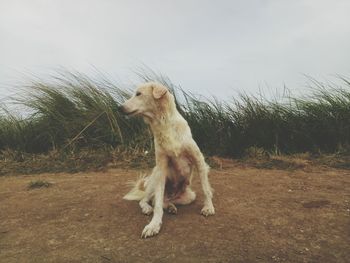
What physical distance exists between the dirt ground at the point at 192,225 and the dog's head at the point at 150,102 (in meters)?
0.88

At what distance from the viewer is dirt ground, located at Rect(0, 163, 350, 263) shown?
312cm

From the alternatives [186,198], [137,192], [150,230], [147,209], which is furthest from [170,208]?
[137,192]

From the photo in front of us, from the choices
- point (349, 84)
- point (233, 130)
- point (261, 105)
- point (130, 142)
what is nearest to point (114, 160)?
point (130, 142)

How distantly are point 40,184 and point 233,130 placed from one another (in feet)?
10.4

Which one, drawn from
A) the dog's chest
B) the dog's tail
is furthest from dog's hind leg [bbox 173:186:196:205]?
the dog's chest

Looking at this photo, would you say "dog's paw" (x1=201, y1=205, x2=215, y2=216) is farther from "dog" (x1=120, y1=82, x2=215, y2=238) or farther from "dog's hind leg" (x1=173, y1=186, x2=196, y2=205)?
"dog's hind leg" (x1=173, y1=186, x2=196, y2=205)

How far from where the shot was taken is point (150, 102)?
3.95 metres

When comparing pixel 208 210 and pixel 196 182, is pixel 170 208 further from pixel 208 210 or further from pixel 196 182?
pixel 196 182

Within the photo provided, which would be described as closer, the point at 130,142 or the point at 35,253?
the point at 35,253

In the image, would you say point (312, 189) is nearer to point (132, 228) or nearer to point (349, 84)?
point (132, 228)

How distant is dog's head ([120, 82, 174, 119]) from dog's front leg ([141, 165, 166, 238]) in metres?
0.49

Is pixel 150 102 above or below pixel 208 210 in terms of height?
above

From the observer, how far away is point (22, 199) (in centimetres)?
468

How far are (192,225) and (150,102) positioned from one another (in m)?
1.11
